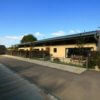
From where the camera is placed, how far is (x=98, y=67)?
16.6 meters

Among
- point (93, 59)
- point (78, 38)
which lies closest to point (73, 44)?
point (78, 38)

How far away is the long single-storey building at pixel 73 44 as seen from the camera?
23.7 metres

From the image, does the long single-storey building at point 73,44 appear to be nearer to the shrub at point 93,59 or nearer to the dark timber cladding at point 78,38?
the dark timber cladding at point 78,38

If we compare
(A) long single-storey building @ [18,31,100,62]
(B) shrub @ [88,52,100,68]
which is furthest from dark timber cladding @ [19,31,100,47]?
(B) shrub @ [88,52,100,68]

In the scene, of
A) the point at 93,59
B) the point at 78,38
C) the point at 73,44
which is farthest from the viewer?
the point at 73,44

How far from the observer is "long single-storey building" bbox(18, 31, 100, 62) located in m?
23.7

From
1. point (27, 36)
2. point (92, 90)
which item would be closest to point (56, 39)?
point (92, 90)

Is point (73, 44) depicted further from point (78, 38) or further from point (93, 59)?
point (93, 59)

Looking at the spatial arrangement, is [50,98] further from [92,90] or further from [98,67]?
[98,67]

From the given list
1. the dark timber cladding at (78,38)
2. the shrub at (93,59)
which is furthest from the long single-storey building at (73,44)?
the shrub at (93,59)

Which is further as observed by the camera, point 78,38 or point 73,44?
point 73,44

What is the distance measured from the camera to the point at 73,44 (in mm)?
27875

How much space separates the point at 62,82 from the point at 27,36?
84292 millimetres

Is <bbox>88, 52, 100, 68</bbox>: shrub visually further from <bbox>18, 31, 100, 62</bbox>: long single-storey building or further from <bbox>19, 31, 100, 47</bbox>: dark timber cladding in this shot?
<bbox>19, 31, 100, 47</bbox>: dark timber cladding
